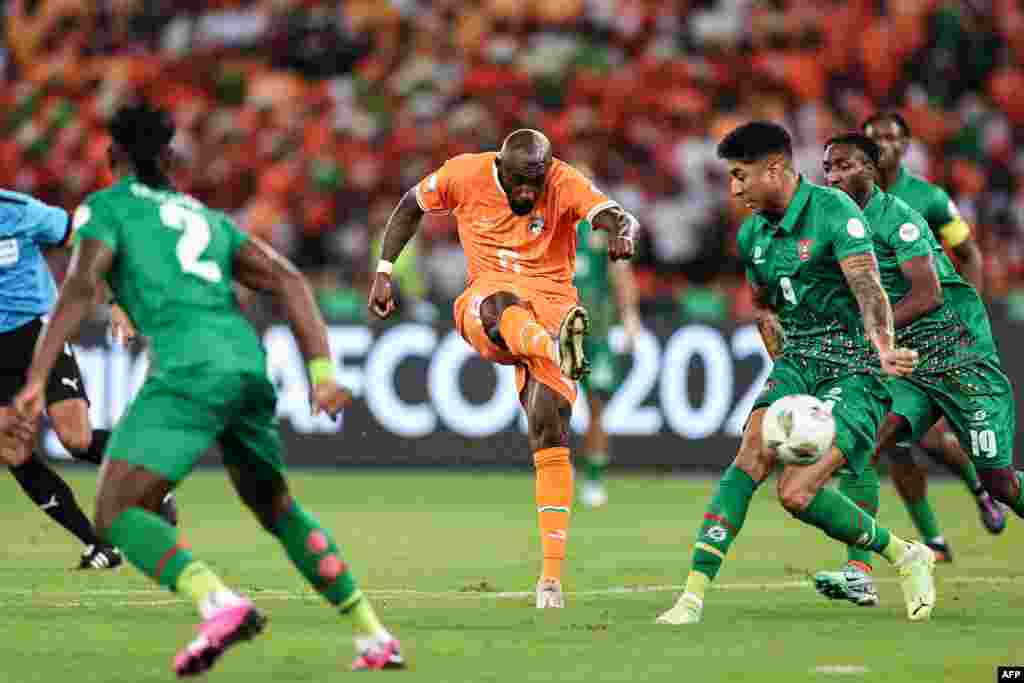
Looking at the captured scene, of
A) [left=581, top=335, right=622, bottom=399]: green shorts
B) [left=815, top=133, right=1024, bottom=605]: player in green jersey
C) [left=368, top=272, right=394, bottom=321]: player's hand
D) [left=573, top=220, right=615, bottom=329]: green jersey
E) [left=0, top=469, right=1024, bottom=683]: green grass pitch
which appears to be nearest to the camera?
[left=0, top=469, right=1024, bottom=683]: green grass pitch

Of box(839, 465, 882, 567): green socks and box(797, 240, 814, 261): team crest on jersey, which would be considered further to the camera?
box(839, 465, 882, 567): green socks

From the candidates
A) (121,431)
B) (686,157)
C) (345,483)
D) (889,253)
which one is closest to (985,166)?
(686,157)

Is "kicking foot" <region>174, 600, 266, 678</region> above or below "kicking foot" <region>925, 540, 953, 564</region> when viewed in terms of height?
above

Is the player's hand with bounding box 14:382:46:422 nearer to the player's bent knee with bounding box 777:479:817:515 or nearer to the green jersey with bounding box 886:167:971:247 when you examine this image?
the player's bent knee with bounding box 777:479:817:515

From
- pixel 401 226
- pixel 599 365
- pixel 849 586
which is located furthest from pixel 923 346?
pixel 599 365

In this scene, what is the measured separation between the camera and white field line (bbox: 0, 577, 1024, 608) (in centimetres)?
879

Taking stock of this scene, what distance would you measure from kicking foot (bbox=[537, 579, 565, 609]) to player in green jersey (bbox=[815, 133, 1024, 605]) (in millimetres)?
1183

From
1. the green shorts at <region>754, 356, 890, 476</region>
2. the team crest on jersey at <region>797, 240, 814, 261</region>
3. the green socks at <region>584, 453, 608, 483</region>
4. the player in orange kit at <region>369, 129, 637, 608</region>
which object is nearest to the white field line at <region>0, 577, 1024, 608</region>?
the player in orange kit at <region>369, 129, 637, 608</region>

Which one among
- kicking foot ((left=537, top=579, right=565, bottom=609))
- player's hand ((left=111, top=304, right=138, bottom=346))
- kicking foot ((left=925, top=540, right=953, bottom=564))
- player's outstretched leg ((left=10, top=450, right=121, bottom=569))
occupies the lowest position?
kicking foot ((left=925, top=540, right=953, bottom=564))

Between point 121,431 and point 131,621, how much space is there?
6.42 ft

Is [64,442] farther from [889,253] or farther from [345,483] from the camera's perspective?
[345,483]

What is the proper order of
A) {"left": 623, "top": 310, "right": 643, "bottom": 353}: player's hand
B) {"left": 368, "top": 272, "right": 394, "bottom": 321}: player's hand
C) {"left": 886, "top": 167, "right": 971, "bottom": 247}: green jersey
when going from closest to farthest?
{"left": 368, "top": 272, "right": 394, "bottom": 321}: player's hand → {"left": 886, "top": 167, "right": 971, "bottom": 247}: green jersey → {"left": 623, "top": 310, "right": 643, "bottom": 353}: player's hand

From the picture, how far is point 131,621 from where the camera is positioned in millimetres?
8039

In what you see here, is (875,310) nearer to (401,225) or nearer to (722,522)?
(722,522)
